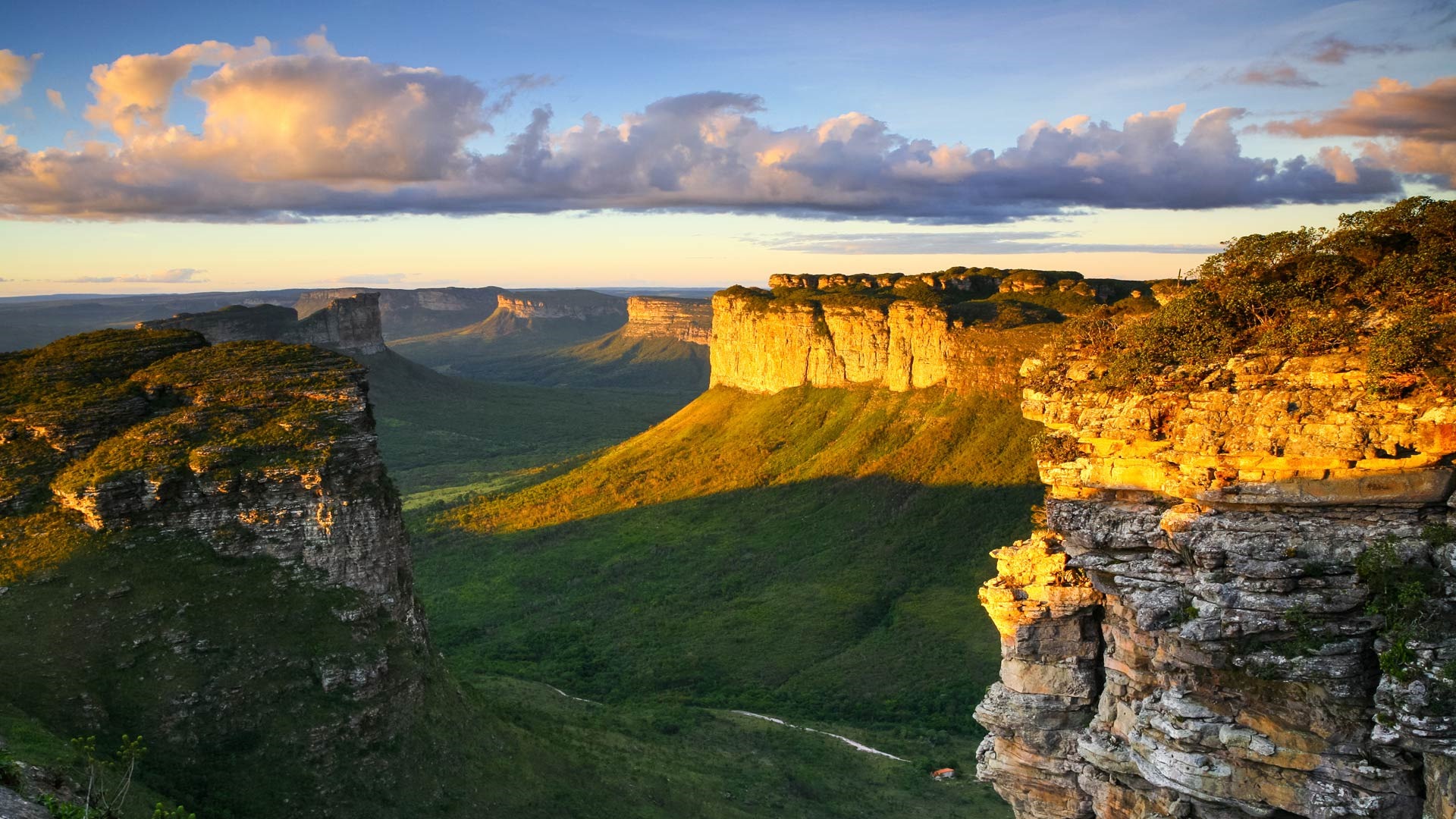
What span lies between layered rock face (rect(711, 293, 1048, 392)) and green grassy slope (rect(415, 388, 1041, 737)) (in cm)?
204

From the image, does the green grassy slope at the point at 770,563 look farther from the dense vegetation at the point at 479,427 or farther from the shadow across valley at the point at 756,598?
the dense vegetation at the point at 479,427

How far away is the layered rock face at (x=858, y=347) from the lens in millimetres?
82938

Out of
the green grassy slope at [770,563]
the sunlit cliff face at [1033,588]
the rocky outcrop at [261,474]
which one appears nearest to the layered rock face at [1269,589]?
the sunlit cliff face at [1033,588]

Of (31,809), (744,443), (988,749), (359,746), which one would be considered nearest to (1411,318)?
(988,749)

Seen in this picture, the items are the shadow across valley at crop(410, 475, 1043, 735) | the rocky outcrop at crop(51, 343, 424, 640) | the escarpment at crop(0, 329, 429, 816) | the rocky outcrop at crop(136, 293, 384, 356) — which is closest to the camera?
the escarpment at crop(0, 329, 429, 816)

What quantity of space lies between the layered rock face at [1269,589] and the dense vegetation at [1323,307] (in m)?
0.49

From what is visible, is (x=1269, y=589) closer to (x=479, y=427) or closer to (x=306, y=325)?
(x=479, y=427)

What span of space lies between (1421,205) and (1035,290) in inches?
2972

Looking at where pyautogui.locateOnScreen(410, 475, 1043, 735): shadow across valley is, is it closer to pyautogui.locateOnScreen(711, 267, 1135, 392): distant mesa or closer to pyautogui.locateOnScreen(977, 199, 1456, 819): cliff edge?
pyautogui.locateOnScreen(711, 267, 1135, 392): distant mesa

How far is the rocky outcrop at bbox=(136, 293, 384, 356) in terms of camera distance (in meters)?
127

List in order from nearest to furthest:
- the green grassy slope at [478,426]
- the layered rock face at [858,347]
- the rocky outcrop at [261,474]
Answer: the rocky outcrop at [261,474] → the layered rock face at [858,347] → the green grassy slope at [478,426]

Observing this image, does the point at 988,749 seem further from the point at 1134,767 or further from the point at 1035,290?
the point at 1035,290

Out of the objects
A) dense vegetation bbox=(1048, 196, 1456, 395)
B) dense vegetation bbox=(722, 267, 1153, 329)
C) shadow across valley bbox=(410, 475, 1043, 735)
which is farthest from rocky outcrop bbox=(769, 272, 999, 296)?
dense vegetation bbox=(1048, 196, 1456, 395)

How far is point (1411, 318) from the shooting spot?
646 inches
